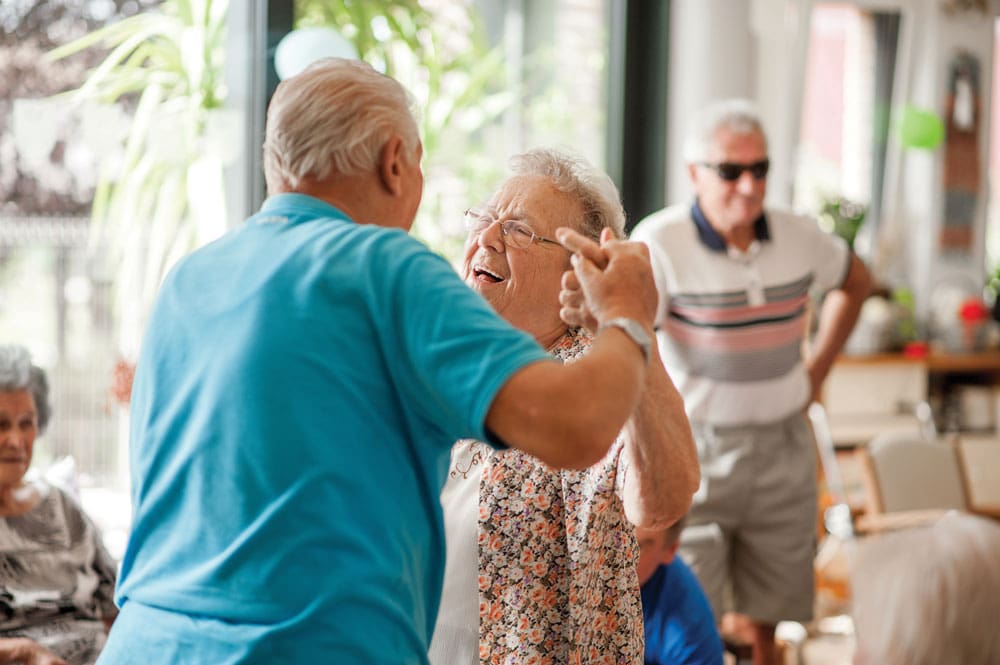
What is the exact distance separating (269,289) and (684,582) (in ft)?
4.71

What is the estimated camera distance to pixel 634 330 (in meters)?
1.24

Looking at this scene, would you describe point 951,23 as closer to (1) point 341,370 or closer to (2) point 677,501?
(2) point 677,501

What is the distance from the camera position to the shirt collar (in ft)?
11.0

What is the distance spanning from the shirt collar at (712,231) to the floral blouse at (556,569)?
1.81 m

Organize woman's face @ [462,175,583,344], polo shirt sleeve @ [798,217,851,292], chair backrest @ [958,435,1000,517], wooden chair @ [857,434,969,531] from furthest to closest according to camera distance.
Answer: chair backrest @ [958,435,1000,517], wooden chair @ [857,434,969,531], polo shirt sleeve @ [798,217,851,292], woman's face @ [462,175,583,344]

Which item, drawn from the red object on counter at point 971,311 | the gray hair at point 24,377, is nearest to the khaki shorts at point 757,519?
the gray hair at point 24,377

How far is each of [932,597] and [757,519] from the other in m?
2.20

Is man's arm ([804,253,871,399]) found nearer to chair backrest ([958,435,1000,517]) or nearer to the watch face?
chair backrest ([958,435,1000,517])

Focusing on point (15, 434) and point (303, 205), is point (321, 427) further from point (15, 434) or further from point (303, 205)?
point (15, 434)

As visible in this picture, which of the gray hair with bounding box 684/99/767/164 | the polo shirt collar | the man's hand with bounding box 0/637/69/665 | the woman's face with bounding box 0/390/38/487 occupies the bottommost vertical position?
the man's hand with bounding box 0/637/69/665

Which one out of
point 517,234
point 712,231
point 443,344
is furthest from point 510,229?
point 712,231

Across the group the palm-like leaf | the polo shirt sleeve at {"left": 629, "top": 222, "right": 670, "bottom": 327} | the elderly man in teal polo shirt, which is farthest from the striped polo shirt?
the elderly man in teal polo shirt

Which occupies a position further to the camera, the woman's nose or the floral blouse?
the woman's nose

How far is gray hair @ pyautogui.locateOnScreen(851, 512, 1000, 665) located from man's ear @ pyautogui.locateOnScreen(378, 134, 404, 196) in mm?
674
